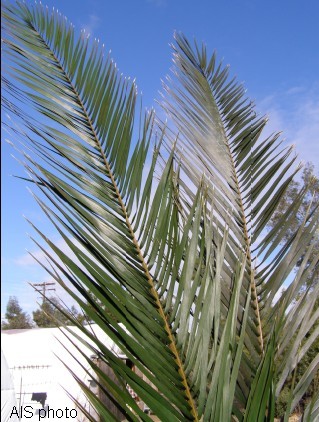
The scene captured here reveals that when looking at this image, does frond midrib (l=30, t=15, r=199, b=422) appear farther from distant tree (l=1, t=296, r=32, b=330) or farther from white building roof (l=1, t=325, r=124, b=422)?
distant tree (l=1, t=296, r=32, b=330)

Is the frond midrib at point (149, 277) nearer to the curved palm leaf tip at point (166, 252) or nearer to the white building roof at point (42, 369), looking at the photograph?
the curved palm leaf tip at point (166, 252)

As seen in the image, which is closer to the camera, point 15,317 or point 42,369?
point 42,369

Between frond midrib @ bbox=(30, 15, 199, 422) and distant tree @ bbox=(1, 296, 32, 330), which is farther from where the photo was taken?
distant tree @ bbox=(1, 296, 32, 330)

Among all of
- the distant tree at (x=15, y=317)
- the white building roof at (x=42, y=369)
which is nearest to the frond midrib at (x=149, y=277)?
the white building roof at (x=42, y=369)

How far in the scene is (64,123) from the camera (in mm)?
1521

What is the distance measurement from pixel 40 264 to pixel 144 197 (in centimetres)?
38

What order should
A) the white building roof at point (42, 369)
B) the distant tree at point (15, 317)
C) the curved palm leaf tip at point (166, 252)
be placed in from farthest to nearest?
the distant tree at point (15, 317)
the white building roof at point (42, 369)
the curved palm leaf tip at point (166, 252)

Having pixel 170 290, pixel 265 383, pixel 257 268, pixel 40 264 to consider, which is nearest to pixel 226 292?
pixel 257 268

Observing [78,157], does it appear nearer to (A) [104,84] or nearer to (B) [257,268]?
(A) [104,84]

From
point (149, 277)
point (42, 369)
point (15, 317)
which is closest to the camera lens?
point (149, 277)

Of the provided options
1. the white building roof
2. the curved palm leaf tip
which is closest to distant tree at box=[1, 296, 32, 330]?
the white building roof

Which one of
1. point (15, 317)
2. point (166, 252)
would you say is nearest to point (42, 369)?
point (166, 252)

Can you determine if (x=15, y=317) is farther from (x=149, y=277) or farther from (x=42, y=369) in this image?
(x=149, y=277)

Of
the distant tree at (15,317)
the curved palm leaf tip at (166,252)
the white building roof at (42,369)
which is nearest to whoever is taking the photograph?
the curved palm leaf tip at (166,252)
